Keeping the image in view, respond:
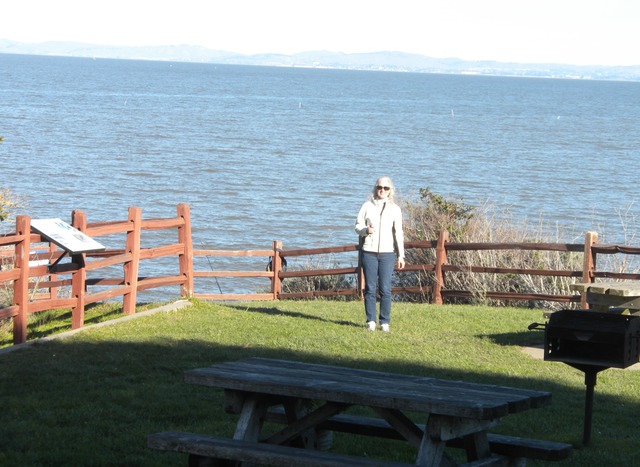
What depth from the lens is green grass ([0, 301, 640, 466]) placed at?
6.75 meters

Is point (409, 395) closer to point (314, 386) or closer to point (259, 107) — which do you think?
point (314, 386)

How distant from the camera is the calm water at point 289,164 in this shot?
1195 inches

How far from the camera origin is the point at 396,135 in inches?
2694

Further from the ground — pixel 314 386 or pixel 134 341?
pixel 314 386

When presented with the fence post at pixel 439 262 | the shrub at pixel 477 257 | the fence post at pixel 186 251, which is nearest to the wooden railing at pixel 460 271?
the fence post at pixel 439 262

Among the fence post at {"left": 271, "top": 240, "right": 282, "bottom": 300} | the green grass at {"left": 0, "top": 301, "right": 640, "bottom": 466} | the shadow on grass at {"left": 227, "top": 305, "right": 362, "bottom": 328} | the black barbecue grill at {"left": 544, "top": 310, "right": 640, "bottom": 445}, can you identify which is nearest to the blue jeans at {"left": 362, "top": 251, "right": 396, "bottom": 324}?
the green grass at {"left": 0, "top": 301, "right": 640, "bottom": 466}

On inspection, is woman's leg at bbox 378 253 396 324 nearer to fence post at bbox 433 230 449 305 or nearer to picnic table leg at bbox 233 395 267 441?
fence post at bbox 433 230 449 305

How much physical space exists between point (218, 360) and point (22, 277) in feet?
7.49

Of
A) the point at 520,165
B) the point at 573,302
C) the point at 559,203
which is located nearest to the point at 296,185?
the point at 559,203

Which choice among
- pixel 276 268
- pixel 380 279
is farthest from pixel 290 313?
pixel 276 268

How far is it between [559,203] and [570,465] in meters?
29.0

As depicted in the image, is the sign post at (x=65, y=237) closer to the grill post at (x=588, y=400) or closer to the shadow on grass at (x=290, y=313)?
the shadow on grass at (x=290, y=313)

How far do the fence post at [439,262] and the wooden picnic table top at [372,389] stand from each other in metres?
9.33

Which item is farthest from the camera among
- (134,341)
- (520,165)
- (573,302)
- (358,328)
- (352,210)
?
(520,165)
